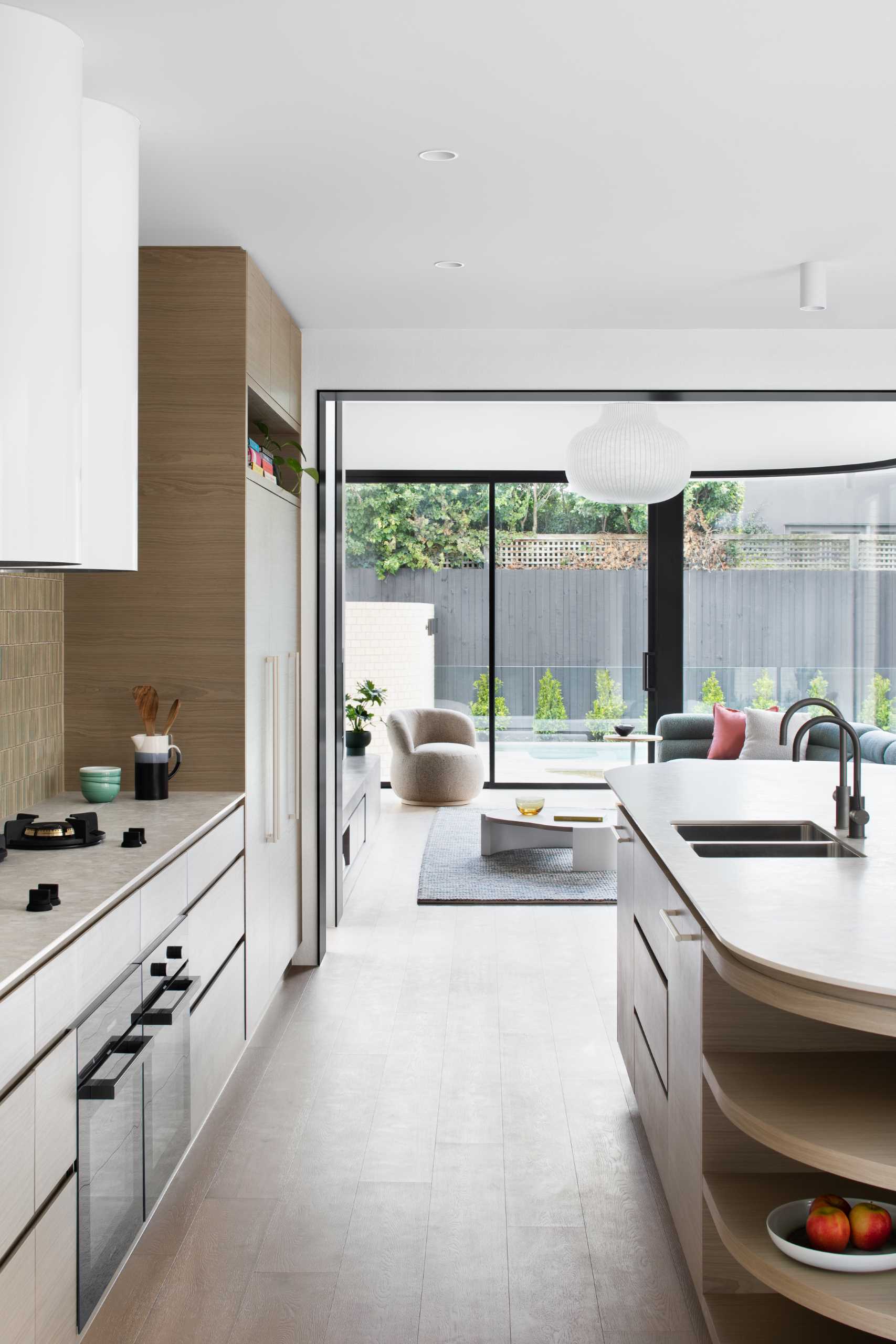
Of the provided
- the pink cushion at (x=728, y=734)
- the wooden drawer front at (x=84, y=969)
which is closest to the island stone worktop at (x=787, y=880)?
the wooden drawer front at (x=84, y=969)

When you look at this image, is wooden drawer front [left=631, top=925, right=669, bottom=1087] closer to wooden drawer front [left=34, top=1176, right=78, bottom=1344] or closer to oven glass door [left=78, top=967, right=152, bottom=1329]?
oven glass door [left=78, top=967, right=152, bottom=1329]

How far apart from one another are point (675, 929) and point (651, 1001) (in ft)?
1.91

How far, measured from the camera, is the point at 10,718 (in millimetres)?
2988

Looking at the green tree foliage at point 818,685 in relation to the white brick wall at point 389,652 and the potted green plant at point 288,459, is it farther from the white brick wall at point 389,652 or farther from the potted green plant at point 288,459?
the potted green plant at point 288,459

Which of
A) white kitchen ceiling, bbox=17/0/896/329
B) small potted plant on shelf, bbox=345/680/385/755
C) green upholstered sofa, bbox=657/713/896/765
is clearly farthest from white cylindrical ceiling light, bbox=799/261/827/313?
small potted plant on shelf, bbox=345/680/385/755

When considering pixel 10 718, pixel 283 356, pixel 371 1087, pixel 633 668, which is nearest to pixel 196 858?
pixel 10 718

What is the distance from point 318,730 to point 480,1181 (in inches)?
84.9

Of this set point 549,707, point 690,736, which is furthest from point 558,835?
point 549,707

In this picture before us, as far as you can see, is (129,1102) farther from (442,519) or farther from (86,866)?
(442,519)

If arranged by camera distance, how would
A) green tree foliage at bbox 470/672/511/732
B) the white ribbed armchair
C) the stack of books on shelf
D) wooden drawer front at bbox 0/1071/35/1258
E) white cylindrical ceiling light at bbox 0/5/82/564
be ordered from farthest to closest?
1. green tree foliage at bbox 470/672/511/732
2. the white ribbed armchair
3. the stack of books on shelf
4. white cylindrical ceiling light at bbox 0/5/82/564
5. wooden drawer front at bbox 0/1071/35/1258

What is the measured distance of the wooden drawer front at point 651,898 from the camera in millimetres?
2535

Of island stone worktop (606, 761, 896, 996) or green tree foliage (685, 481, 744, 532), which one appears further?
green tree foliage (685, 481, 744, 532)

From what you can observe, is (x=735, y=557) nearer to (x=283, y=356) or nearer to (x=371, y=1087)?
(x=283, y=356)

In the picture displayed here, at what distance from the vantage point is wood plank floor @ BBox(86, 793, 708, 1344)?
7.38 ft
